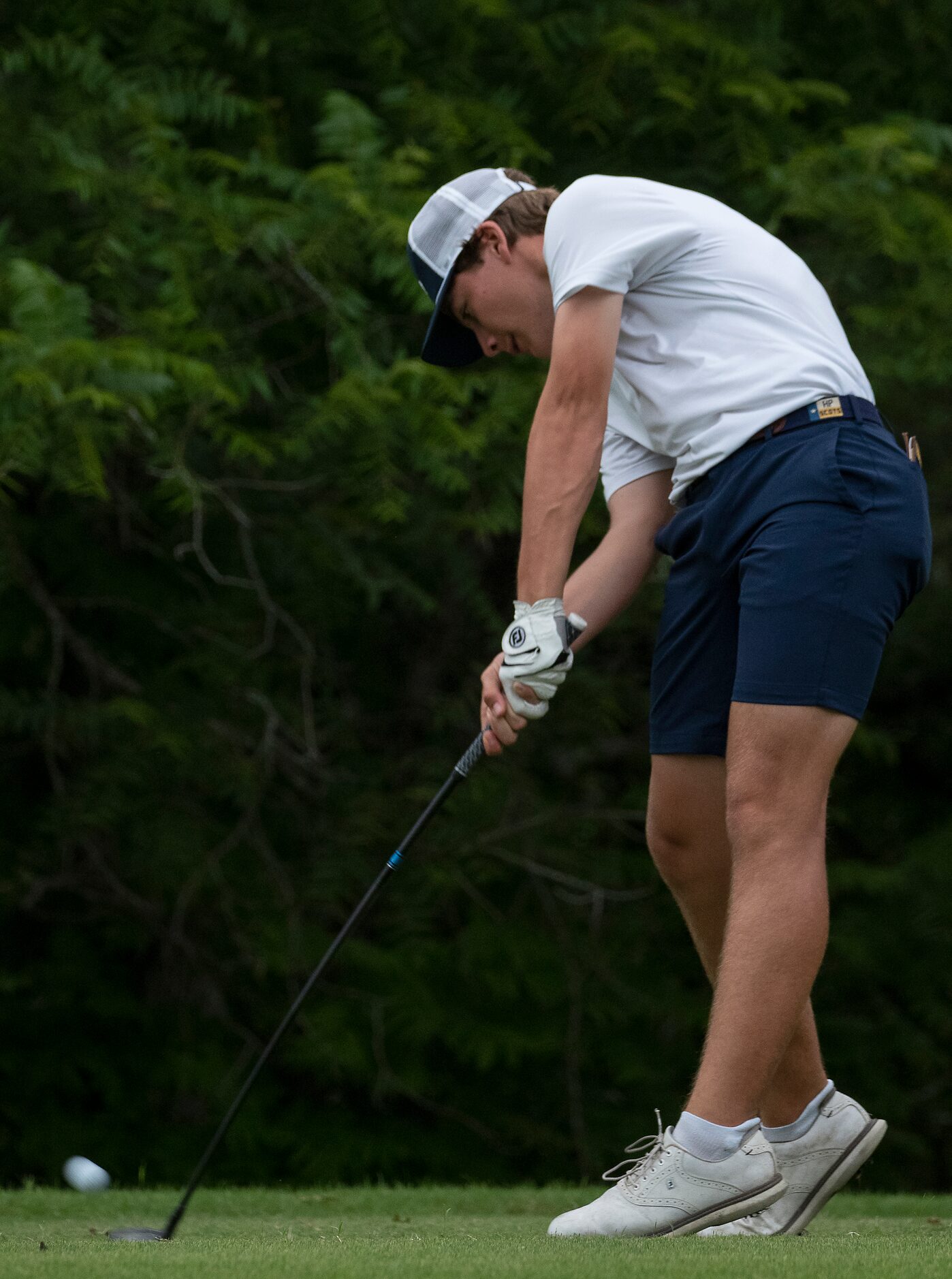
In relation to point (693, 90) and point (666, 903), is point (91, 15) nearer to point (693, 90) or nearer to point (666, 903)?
point (693, 90)

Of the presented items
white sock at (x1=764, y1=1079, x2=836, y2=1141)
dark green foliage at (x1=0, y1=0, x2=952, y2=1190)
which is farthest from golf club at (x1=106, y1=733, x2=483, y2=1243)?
dark green foliage at (x1=0, y1=0, x2=952, y2=1190)

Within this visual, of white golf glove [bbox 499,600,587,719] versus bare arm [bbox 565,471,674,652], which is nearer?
white golf glove [bbox 499,600,587,719]

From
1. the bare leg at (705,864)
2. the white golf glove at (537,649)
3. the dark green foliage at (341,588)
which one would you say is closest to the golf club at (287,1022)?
the white golf glove at (537,649)

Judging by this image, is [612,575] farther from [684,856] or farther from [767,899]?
[767,899]

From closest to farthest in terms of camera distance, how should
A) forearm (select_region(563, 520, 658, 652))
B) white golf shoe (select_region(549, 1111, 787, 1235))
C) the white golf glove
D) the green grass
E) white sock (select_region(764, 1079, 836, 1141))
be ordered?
the green grass → white golf shoe (select_region(549, 1111, 787, 1235)) → the white golf glove → white sock (select_region(764, 1079, 836, 1141)) → forearm (select_region(563, 520, 658, 652))

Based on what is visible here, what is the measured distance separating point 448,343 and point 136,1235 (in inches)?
69.9

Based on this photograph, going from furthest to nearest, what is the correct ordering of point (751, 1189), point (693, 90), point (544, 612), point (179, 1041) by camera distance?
1. point (179, 1041)
2. point (693, 90)
3. point (544, 612)
4. point (751, 1189)

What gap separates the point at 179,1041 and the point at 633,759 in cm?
257

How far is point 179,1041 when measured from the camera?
745 cm

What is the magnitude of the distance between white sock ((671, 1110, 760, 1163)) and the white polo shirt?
3.60 feet

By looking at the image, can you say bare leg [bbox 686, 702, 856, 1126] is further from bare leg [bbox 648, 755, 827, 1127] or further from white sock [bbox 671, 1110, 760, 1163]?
bare leg [bbox 648, 755, 827, 1127]

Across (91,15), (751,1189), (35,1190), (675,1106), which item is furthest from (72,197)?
(675,1106)

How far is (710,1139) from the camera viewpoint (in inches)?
102

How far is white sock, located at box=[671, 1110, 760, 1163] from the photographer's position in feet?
8.52
